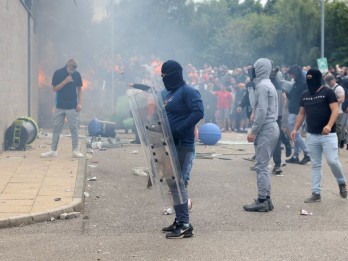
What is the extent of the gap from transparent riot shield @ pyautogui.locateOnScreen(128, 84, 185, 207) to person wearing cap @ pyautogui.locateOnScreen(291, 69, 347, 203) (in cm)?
272

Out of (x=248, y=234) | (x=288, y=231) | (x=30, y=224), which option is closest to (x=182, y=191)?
(x=248, y=234)

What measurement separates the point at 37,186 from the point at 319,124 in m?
3.84

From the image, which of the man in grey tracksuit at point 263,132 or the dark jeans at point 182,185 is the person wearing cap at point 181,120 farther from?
the man in grey tracksuit at point 263,132

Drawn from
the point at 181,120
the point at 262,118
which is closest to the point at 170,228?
the point at 181,120

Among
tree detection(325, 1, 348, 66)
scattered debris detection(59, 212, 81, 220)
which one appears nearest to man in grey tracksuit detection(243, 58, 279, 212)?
scattered debris detection(59, 212, 81, 220)

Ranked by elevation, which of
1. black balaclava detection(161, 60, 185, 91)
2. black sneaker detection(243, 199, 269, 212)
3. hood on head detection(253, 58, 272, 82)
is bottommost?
black sneaker detection(243, 199, 269, 212)

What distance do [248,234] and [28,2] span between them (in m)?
13.4

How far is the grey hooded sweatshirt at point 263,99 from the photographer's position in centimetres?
802

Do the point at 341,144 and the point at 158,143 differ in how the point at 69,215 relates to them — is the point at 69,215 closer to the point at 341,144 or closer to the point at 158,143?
the point at 158,143

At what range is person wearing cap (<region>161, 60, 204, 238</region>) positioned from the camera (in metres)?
6.53

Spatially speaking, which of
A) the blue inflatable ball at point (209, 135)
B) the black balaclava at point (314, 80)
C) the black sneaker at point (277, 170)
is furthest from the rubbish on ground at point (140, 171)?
the blue inflatable ball at point (209, 135)

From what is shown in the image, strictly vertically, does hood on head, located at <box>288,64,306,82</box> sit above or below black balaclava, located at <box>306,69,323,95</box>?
above

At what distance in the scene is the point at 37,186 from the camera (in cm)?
891

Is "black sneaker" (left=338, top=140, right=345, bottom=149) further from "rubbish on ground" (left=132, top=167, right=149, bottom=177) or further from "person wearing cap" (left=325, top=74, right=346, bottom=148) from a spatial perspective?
"rubbish on ground" (left=132, top=167, right=149, bottom=177)
